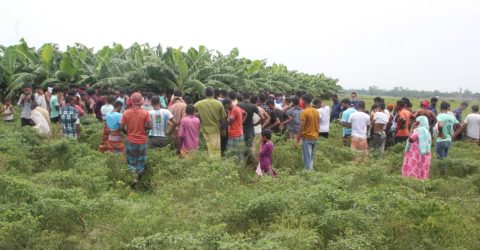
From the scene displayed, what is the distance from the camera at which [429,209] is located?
19.2 feet

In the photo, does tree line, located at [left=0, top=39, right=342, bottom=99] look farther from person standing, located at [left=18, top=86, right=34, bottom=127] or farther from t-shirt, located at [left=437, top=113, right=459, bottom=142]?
t-shirt, located at [left=437, top=113, right=459, bottom=142]

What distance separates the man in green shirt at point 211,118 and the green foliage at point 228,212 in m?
1.20

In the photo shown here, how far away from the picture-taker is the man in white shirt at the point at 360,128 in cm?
1062

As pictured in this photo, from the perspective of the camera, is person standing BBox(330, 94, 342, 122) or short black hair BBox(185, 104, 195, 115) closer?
short black hair BBox(185, 104, 195, 115)

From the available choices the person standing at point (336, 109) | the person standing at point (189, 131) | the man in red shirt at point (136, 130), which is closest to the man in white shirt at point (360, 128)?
the person standing at point (189, 131)

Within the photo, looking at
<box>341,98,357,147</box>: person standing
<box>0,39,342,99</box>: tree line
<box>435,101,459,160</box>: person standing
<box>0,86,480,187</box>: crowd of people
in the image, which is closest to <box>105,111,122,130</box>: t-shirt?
<box>0,86,480,187</box>: crowd of people

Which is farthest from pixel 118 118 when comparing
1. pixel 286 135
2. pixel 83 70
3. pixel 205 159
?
pixel 83 70

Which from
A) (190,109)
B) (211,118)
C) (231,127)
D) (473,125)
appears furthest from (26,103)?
(473,125)

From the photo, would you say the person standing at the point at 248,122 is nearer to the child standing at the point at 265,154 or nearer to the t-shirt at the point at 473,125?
the child standing at the point at 265,154

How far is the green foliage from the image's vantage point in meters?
4.98

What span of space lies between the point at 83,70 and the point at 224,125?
37.2 ft

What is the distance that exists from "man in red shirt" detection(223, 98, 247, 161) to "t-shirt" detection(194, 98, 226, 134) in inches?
7.1

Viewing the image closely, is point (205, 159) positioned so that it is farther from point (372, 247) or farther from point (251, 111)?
point (372, 247)

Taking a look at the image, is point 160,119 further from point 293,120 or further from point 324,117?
point 324,117
